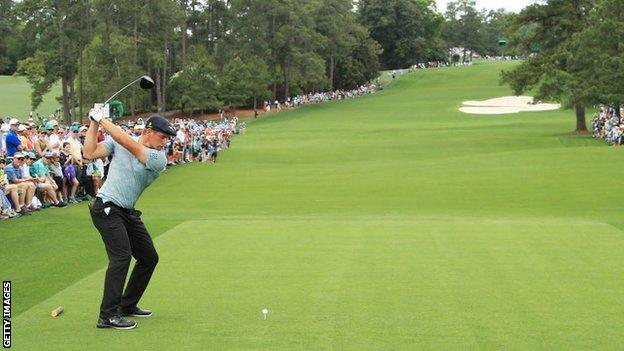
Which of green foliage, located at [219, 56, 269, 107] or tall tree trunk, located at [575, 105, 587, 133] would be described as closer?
tall tree trunk, located at [575, 105, 587, 133]

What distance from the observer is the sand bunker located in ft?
265

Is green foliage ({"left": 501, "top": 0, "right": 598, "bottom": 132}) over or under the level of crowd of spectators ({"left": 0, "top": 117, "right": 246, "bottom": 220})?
over

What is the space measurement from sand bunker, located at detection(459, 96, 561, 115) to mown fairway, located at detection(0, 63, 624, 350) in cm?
5148

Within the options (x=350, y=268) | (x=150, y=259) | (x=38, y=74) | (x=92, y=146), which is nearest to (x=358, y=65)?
(x=38, y=74)

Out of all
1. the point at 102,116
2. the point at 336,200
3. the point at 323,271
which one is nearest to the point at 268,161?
the point at 336,200

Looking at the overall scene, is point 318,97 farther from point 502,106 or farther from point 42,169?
point 42,169

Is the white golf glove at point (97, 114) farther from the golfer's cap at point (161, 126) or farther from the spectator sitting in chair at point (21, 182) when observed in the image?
the spectator sitting in chair at point (21, 182)

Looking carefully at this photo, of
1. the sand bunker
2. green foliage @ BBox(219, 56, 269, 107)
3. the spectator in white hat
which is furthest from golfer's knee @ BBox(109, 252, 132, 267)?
green foliage @ BBox(219, 56, 269, 107)

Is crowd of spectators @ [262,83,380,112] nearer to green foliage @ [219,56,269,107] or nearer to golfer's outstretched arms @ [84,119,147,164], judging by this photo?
green foliage @ [219,56,269,107]

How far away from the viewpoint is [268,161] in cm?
4116

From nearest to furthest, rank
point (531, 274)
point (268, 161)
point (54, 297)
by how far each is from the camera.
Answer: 1. point (54, 297)
2. point (531, 274)
3. point (268, 161)

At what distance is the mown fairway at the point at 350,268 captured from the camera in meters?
7.93

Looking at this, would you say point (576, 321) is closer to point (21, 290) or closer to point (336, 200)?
point (21, 290)

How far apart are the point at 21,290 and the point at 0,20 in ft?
440
